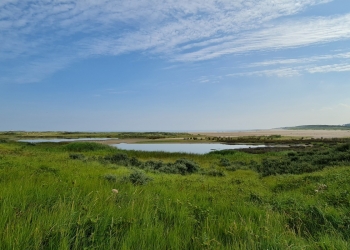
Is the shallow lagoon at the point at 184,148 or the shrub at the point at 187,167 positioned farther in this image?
the shallow lagoon at the point at 184,148

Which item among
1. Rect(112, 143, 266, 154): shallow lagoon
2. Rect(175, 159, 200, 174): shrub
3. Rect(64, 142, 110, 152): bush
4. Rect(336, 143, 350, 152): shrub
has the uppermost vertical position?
Rect(336, 143, 350, 152): shrub

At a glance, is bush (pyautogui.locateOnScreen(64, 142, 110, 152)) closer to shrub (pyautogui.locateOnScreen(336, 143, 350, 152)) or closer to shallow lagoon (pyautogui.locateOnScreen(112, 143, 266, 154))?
shallow lagoon (pyautogui.locateOnScreen(112, 143, 266, 154))

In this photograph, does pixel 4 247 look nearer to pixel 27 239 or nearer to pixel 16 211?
pixel 27 239

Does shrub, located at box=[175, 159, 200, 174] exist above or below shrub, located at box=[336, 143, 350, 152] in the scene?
below

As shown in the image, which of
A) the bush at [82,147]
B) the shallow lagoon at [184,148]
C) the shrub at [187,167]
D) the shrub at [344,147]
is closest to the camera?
the shrub at [187,167]

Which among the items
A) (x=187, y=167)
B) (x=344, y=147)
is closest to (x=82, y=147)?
(x=187, y=167)

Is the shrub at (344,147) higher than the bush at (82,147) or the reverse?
higher

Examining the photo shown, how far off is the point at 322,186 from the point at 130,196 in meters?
8.26

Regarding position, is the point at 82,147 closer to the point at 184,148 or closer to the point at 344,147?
the point at 184,148

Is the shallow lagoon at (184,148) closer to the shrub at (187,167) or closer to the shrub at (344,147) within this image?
the shrub at (187,167)

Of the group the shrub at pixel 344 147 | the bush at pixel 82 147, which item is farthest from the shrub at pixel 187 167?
the bush at pixel 82 147

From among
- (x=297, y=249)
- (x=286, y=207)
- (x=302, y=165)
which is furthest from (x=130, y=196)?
(x=302, y=165)

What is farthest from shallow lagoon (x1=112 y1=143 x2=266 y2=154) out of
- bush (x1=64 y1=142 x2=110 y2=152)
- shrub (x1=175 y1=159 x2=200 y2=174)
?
shrub (x1=175 y1=159 x2=200 y2=174)

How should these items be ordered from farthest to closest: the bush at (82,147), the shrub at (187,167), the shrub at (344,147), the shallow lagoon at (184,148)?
the shallow lagoon at (184,148), the bush at (82,147), the shrub at (344,147), the shrub at (187,167)
